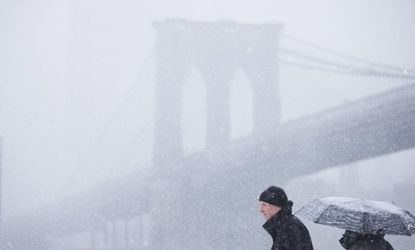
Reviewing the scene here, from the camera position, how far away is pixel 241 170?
20.7m

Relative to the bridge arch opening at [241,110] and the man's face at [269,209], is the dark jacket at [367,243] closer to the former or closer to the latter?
the man's face at [269,209]

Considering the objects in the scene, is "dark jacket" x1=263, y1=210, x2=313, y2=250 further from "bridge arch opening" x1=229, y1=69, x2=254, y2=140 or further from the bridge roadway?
"bridge arch opening" x1=229, y1=69, x2=254, y2=140

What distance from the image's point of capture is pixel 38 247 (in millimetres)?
22781

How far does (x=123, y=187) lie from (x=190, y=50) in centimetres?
800

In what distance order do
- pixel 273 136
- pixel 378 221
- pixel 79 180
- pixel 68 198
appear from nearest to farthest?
pixel 378 221 < pixel 273 136 < pixel 68 198 < pixel 79 180

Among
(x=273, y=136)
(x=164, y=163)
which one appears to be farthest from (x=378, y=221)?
(x=164, y=163)

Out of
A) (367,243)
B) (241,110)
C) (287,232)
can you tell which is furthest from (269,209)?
(241,110)

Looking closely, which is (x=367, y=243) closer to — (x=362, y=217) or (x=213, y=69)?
(x=362, y=217)

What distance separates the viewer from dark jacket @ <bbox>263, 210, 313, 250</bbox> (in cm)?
267

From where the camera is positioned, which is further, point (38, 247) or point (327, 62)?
point (327, 62)

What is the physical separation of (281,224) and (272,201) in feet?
0.47

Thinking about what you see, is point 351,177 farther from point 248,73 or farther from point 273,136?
point 273,136

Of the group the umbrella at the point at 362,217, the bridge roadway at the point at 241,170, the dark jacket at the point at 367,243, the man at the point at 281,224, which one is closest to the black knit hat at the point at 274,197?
the man at the point at 281,224

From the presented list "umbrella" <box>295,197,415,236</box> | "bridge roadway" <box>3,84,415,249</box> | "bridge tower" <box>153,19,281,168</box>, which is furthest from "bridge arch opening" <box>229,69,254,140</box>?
"umbrella" <box>295,197,415,236</box>
